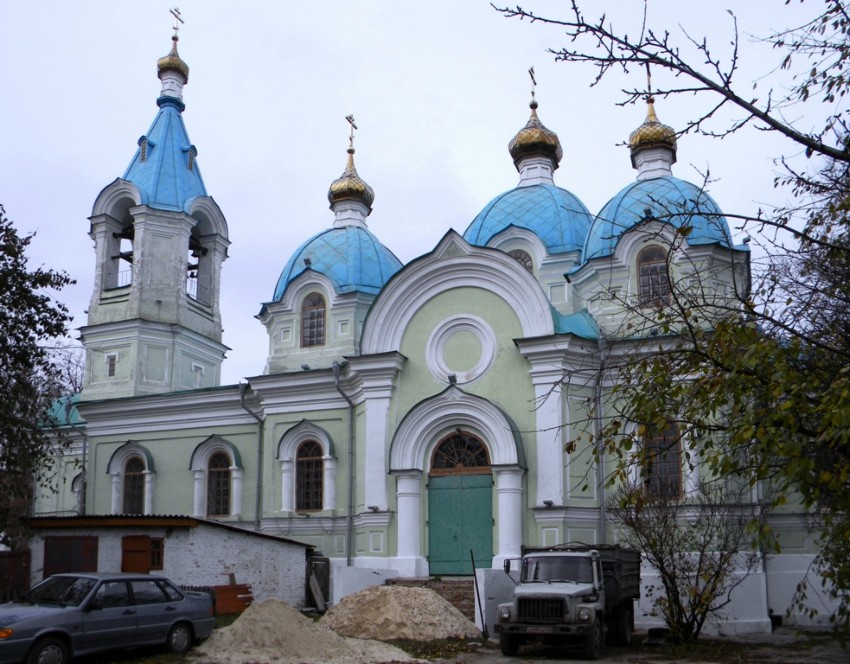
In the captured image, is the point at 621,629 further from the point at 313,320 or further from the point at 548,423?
the point at 313,320

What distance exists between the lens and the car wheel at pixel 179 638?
1310cm

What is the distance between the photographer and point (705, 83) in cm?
703

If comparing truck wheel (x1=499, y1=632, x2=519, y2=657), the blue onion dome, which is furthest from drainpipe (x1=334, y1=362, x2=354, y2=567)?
truck wheel (x1=499, y1=632, x2=519, y2=657)

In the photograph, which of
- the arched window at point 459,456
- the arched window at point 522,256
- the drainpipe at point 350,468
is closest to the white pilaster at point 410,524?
the arched window at point 459,456

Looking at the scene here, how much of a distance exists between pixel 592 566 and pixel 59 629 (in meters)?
7.39

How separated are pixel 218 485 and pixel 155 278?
6.28 metres

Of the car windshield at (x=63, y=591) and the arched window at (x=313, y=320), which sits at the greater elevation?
the arched window at (x=313, y=320)

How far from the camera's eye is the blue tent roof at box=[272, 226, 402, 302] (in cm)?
2578

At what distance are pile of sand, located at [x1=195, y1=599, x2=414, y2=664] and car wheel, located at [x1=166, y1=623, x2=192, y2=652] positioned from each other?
19 cm

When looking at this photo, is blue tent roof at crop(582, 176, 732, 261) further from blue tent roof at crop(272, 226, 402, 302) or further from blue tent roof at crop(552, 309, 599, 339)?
blue tent roof at crop(272, 226, 402, 302)

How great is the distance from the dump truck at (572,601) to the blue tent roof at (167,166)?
1654cm

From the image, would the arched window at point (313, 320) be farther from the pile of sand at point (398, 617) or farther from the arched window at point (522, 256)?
the pile of sand at point (398, 617)

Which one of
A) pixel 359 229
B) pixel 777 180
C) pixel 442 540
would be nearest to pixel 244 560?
pixel 442 540

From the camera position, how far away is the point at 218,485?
24.8m
